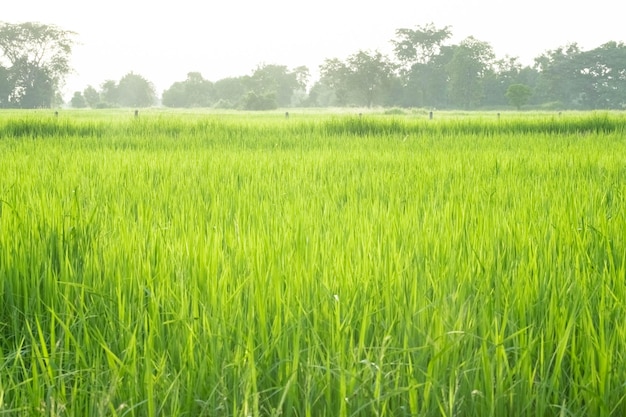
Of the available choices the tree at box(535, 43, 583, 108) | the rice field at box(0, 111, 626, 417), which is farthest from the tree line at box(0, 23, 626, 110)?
the rice field at box(0, 111, 626, 417)

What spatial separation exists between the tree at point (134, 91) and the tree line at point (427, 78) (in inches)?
919

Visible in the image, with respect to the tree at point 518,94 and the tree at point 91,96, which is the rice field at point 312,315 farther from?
the tree at point 91,96

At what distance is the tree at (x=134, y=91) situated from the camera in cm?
9825

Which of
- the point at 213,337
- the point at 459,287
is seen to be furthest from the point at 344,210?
the point at 213,337

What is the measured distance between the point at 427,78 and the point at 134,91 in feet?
172

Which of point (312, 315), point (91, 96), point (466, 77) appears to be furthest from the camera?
point (91, 96)

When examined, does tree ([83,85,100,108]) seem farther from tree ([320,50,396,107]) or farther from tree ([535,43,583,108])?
tree ([535,43,583,108])

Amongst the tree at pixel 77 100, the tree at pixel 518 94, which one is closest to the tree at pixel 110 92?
the tree at pixel 77 100

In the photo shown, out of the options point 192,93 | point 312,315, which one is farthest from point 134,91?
point 312,315

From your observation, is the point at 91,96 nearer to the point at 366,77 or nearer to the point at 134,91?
the point at 134,91

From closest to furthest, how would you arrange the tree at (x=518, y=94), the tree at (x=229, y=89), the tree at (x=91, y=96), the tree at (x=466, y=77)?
the tree at (x=518, y=94) < the tree at (x=466, y=77) < the tree at (x=229, y=89) < the tree at (x=91, y=96)

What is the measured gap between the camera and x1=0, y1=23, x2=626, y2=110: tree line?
5862cm

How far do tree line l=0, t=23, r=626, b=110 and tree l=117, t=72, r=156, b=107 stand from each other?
76.6 ft

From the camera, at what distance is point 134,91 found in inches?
3863
